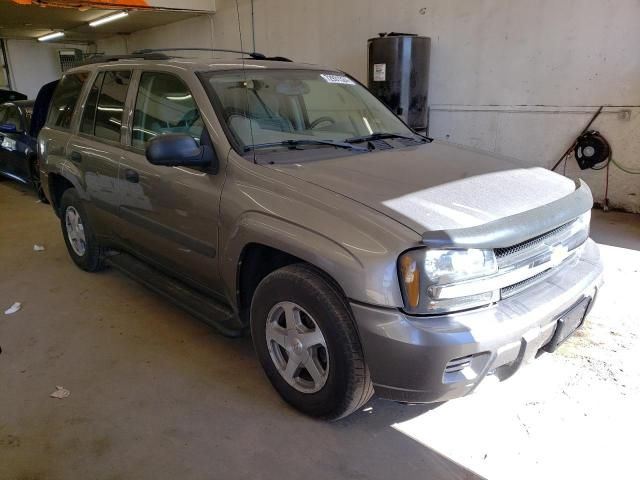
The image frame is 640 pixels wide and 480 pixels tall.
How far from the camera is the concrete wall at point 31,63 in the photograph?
16.0m

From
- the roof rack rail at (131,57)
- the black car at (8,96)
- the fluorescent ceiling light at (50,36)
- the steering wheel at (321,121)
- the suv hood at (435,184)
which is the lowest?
the suv hood at (435,184)

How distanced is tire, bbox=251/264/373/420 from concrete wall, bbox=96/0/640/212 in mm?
5318

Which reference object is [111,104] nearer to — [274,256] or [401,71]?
[274,256]

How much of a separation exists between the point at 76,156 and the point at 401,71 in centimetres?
451

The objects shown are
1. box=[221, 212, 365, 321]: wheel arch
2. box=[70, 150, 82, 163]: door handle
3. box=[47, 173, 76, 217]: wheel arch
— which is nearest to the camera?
box=[221, 212, 365, 321]: wheel arch

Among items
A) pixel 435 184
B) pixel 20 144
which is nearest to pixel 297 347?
pixel 435 184

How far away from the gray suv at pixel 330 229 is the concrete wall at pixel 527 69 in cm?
385

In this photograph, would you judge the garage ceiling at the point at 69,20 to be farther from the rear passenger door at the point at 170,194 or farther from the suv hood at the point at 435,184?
the suv hood at the point at 435,184

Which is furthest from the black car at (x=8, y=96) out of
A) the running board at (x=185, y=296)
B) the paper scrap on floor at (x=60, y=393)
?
the paper scrap on floor at (x=60, y=393)

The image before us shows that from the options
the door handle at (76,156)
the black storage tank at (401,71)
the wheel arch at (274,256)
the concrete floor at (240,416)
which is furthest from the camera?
the black storage tank at (401,71)

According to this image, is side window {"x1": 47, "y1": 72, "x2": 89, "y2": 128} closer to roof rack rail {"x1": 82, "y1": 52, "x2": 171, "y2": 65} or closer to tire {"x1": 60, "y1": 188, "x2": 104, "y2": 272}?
roof rack rail {"x1": 82, "y1": 52, "x2": 171, "y2": 65}

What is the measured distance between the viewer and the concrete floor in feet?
6.84

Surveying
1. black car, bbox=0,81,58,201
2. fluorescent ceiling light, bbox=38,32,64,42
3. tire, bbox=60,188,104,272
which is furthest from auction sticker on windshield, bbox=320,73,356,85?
fluorescent ceiling light, bbox=38,32,64,42

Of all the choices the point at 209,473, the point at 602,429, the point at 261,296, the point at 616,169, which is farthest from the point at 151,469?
the point at 616,169
